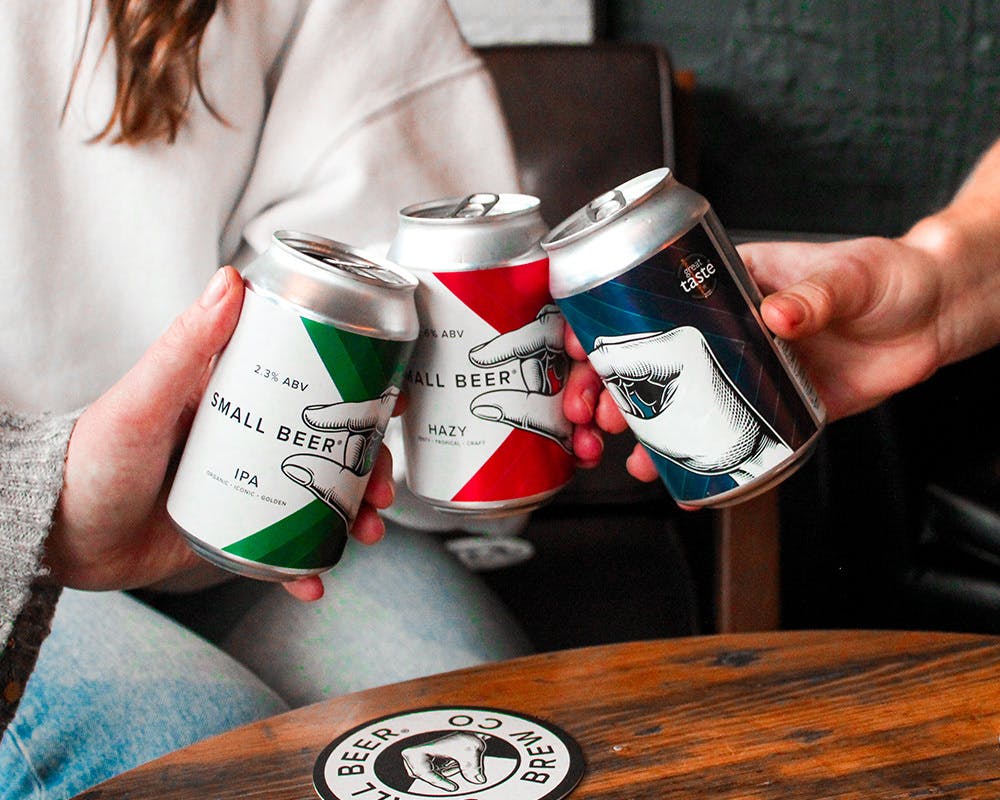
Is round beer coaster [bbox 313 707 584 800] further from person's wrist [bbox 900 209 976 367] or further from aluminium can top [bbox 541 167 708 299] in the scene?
person's wrist [bbox 900 209 976 367]

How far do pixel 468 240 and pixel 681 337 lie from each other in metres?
0.13

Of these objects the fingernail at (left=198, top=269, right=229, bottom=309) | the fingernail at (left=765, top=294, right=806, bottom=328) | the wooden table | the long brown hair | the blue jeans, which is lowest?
the blue jeans

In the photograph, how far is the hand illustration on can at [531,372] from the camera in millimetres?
625

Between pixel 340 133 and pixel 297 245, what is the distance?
0.36m

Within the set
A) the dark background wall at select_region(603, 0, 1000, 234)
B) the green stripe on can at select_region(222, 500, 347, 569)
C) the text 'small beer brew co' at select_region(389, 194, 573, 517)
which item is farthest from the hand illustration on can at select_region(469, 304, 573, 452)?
Answer: the dark background wall at select_region(603, 0, 1000, 234)

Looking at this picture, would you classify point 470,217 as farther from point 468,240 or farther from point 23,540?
point 23,540

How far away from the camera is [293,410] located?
55 cm

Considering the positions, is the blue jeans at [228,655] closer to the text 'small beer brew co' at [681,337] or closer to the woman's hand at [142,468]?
the woman's hand at [142,468]

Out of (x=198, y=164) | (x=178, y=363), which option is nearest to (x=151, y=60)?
(x=198, y=164)

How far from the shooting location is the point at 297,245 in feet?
1.96

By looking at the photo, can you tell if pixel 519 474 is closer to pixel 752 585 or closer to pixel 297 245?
pixel 297 245

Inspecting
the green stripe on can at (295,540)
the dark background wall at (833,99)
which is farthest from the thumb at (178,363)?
the dark background wall at (833,99)

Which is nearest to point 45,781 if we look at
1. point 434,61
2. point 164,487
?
point 164,487

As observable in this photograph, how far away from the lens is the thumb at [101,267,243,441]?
1.92 ft
